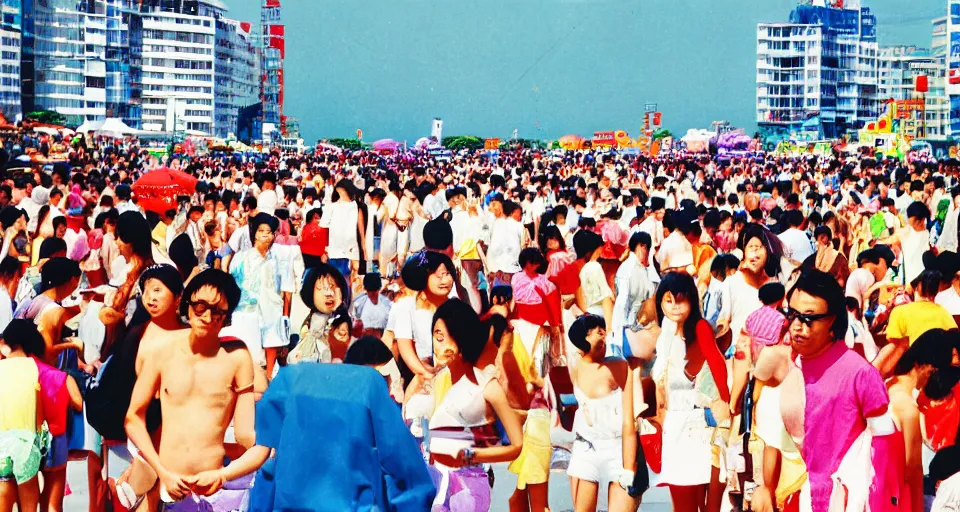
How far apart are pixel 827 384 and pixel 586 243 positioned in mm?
5336

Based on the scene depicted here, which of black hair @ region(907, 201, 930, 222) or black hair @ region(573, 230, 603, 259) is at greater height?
black hair @ region(907, 201, 930, 222)

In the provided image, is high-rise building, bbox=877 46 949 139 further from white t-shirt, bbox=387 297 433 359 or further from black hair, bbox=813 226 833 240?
white t-shirt, bbox=387 297 433 359

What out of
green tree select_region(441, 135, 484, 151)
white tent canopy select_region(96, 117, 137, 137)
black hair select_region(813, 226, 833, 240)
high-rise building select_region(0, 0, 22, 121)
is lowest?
black hair select_region(813, 226, 833, 240)

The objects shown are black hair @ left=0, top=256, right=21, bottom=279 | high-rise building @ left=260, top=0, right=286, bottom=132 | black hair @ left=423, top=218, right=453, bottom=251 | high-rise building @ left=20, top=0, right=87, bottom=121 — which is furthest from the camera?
high-rise building @ left=260, top=0, right=286, bottom=132

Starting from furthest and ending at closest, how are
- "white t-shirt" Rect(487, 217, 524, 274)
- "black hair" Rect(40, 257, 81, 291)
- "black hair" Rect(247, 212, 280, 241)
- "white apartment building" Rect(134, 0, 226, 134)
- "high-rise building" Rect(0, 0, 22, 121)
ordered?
"white apartment building" Rect(134, 0, 226, 134)
"high-rise building" Rect(0, 0, 22, 121)
"white t-shirt" Rect(487, 217, 524, 274)
"black hair" Rect(247, 212, 280, 241)
"black hair" Rect(40, 257, 81, 291)

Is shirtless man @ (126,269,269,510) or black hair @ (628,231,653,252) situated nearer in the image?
shirtless man @ (126,269,269,510)

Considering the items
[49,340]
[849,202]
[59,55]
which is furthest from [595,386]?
[59,55]

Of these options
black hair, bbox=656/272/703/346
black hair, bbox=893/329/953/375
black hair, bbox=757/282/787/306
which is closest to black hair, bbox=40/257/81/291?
black hair, bbox=656/272/703/346

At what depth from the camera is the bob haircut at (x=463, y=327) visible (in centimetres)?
533

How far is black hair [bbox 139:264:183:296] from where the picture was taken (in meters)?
5.58

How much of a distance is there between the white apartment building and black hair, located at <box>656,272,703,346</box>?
455ft

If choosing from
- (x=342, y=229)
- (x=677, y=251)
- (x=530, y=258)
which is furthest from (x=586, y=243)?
(x=342, y=229)

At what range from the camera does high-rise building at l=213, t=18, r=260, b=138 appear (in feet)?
512

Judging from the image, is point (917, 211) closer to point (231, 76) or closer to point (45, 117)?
point (45, 117)
